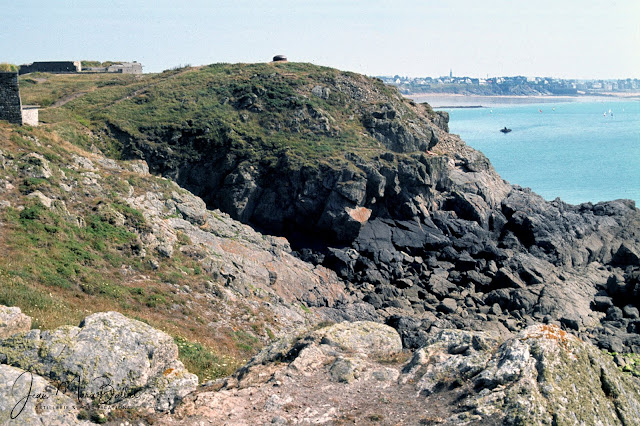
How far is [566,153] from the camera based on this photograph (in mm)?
106062

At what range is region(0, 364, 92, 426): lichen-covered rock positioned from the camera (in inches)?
322

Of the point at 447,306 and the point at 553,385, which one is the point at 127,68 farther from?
the point at 553,385

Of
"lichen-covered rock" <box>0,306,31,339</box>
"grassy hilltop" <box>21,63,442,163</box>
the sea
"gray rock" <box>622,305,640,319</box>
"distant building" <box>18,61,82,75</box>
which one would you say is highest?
"distant building" <box>18,61,82,75</box>

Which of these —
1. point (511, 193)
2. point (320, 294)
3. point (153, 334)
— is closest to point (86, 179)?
point (320, 294)

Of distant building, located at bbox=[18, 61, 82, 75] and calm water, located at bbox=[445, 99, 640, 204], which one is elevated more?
distant building, located at bbox=[18, 61, 82, 75]

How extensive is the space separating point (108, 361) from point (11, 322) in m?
1.83

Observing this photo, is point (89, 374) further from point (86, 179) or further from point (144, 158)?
point (144, 158)

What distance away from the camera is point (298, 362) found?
1093 centimetres

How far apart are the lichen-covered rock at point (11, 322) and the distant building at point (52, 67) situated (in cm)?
5485

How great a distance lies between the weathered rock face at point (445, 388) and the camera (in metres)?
8.95

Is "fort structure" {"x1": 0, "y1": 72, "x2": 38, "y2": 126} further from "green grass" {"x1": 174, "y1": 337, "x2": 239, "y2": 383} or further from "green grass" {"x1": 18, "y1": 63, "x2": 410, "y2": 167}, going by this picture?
"green grass" {"x1": 174, "y1": 337, "x2": 239, "y2": 383}

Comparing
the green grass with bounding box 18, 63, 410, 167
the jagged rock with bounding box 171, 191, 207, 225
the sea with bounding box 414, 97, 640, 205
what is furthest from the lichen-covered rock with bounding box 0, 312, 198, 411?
the sea with bounding box 414, 97, 640, 205

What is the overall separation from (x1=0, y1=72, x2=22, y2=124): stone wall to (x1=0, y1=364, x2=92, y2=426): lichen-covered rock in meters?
21.4

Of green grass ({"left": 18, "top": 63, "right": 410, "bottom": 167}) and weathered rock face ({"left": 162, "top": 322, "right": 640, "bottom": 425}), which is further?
green grass ({"left": 18, "top": 63, "right": 410, "bottom": 167})
